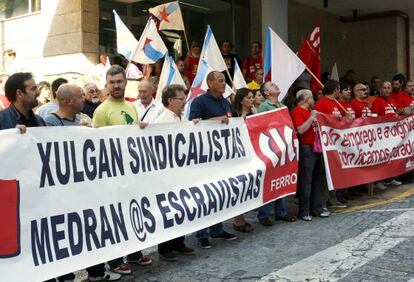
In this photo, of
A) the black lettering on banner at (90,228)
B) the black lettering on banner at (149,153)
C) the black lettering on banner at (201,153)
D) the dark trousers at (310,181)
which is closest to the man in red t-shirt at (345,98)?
the dark trousers at (310,181)

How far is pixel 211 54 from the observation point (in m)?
7.79

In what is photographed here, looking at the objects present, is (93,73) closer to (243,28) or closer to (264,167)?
(264,167)

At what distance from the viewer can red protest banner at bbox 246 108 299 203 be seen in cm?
623

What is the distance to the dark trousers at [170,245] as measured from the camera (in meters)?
5.25

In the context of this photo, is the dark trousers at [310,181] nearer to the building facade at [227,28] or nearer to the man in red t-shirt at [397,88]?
the man in red t-shirt at [397,88]

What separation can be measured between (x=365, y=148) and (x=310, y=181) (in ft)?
4.72

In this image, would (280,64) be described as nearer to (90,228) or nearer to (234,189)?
(234,189)

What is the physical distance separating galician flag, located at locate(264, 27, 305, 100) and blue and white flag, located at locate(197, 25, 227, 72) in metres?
0.69

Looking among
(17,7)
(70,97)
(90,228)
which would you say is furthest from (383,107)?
(17,7)

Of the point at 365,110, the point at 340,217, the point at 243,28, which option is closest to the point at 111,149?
the point at 340,217

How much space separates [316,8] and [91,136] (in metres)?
13.1

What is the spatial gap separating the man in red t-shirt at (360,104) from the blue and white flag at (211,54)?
216 cm

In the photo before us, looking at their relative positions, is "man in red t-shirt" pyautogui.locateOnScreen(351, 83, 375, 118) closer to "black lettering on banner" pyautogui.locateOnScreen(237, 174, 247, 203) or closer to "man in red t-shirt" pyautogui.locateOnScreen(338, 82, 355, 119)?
"man in red t-shirt" pyautogui.locateOnScreen(338, 82, 355, 119)

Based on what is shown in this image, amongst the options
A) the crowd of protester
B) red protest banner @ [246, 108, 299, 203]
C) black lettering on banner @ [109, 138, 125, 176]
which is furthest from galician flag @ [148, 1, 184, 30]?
black lettering on banner @ [109, 138, 125, 176]
